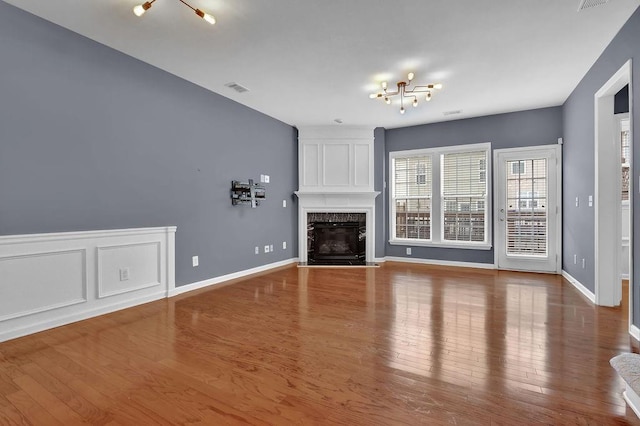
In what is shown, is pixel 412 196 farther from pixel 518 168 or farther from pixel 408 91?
pixel 408 91

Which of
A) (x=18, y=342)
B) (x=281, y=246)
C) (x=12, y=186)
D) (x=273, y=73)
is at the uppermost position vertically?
(x=273, y=73)

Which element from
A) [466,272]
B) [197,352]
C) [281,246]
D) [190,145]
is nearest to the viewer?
[197,352]

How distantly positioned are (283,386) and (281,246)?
14.0 feet

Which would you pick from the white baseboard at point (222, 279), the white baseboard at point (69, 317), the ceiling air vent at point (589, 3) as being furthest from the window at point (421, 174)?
the white baseboard at point (69, 317)

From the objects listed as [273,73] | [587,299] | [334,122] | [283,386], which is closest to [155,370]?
[283,386]

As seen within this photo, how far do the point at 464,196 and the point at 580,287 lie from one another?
2335 millimetres

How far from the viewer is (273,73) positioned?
13.2 feet

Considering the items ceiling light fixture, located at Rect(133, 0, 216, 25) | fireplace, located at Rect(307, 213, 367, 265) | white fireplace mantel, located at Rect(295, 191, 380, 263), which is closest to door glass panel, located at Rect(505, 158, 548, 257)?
white fireplace mantel, located at Rect(295, 191, 380, 263)

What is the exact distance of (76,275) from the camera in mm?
3107

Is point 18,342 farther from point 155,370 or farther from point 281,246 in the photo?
point 281,246

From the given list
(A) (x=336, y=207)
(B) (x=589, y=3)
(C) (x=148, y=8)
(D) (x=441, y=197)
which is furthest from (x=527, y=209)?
(C) (x=148, y=8)

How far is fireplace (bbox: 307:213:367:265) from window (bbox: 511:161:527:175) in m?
2.79

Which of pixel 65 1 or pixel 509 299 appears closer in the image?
pixel 65 1

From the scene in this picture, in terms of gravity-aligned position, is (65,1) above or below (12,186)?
above
